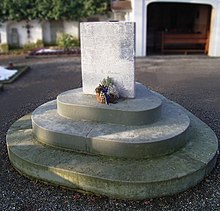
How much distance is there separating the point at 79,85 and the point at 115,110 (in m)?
4.69

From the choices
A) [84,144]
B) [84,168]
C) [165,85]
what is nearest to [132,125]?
[84,144]

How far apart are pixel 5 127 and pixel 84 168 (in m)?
2.67

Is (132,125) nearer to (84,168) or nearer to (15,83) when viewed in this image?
(84,168)

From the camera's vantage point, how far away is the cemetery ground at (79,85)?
10.2 feet

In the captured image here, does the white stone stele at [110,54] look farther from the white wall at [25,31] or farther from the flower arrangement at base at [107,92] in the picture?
the white wall at [25,31]

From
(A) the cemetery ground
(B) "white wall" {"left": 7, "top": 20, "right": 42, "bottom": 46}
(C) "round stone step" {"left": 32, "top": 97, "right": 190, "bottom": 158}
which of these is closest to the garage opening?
(A) the cemetery ground

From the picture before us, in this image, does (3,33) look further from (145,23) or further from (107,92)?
(107,92)

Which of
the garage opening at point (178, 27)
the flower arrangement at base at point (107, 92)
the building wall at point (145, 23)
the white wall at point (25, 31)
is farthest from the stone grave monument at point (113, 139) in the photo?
the white wall at point (25, 31)

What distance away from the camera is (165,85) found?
832 cm

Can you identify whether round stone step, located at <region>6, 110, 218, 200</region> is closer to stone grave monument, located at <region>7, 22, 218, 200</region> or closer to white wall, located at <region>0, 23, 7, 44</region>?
stone grave monument, located at <region>7, 22, 218, 200</region>

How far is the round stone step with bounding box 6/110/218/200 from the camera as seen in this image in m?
3.13

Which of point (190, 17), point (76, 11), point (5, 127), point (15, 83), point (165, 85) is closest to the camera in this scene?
point (5, 127)

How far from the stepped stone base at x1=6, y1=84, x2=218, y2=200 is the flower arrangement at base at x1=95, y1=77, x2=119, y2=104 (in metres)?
0.46

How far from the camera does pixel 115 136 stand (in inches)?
143
